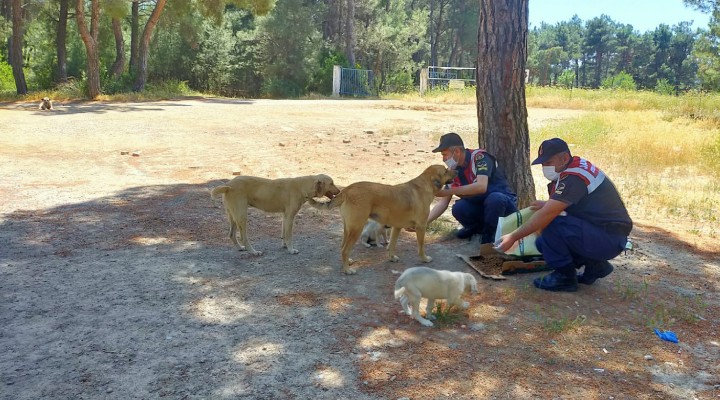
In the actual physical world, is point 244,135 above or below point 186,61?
below

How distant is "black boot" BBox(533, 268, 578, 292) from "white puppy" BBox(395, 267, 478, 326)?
3.65 ft

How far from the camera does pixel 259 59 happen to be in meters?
37.3

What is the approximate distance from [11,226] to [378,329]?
528 cm

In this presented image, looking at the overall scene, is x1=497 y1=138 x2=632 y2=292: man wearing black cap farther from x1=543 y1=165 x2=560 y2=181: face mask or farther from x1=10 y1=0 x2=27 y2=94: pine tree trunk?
x1=10 y1=0 x2=27 y2=94: pine tree trunk

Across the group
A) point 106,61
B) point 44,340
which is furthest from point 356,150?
point 106,61

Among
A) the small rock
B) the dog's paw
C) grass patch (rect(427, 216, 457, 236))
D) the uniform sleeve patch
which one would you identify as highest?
the uniform sleeve patch

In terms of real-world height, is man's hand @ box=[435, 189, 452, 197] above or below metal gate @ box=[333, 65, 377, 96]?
below

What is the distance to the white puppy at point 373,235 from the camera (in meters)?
6.86

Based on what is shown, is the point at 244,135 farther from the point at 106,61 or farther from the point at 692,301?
the point at 106,61

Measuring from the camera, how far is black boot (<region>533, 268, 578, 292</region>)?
5465mm

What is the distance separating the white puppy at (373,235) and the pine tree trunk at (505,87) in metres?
1.90

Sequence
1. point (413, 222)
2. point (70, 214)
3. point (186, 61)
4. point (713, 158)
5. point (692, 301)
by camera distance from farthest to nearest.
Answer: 1. point (186, 61)
2. point (713, 158)
3. point (70, 214)
4. point (413, 222)
5. point (692, 301)

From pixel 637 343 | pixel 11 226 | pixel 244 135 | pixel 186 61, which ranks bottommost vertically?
pixel 637 343

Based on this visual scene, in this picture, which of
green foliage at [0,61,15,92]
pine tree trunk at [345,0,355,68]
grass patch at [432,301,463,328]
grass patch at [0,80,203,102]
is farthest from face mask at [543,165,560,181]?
green foliage at [0,61,15,92]
